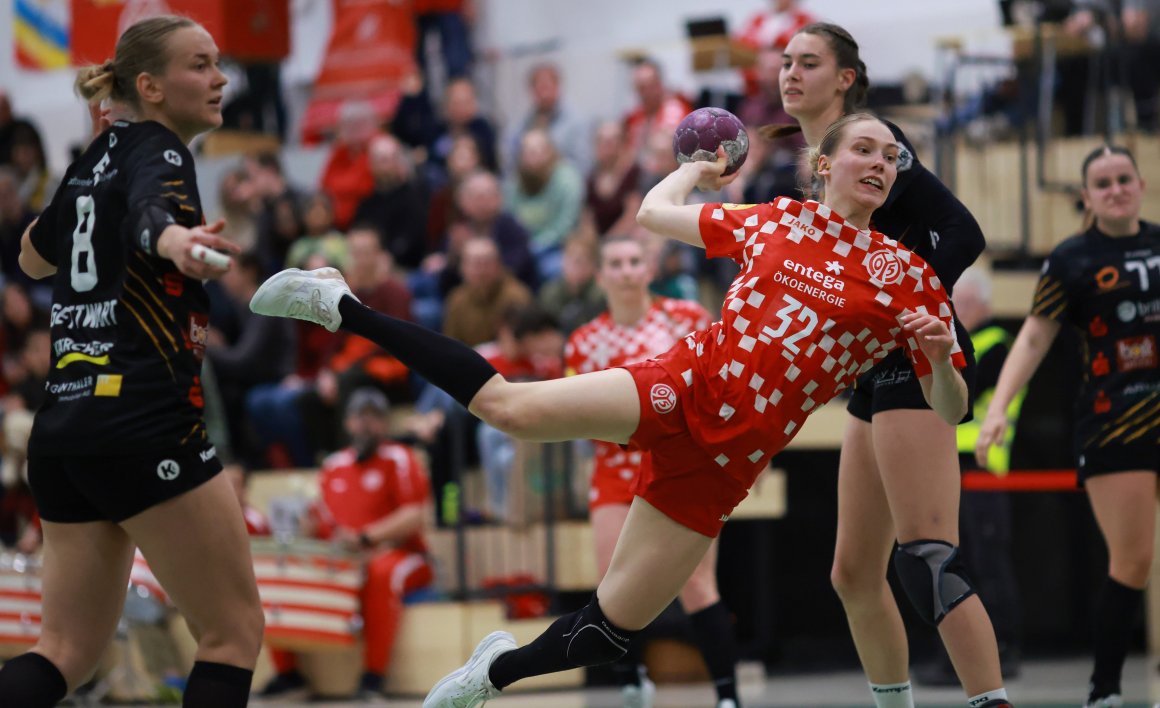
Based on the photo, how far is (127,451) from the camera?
3930mm

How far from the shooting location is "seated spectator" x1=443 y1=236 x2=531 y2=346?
401 inches

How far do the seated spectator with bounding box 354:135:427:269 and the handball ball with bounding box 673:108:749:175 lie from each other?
767 centimetres

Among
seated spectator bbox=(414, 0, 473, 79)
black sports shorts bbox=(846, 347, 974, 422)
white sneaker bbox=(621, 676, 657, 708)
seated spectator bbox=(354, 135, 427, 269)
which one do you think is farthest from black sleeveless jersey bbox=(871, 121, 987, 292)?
seated spectator bbox=(414, 0, 473, 79)

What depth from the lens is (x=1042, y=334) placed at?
19.2ft

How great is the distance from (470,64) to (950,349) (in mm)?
11008

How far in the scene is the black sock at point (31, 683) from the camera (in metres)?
3.96

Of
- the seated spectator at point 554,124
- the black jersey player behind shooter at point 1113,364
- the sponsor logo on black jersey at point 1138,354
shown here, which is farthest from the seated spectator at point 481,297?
the sponsor logo on black jersey at point 1138,354

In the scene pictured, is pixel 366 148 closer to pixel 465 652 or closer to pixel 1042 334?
pixel 465 652

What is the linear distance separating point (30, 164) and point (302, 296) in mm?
10933

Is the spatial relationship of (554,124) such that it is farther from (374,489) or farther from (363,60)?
(374,489)

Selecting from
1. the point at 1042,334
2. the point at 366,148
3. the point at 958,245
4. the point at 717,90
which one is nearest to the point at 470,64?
the point at 366,148

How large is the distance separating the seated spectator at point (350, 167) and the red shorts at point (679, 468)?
29.1 feet

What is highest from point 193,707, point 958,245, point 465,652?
point 958,245

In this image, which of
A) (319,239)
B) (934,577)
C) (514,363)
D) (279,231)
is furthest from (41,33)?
(934,577)
